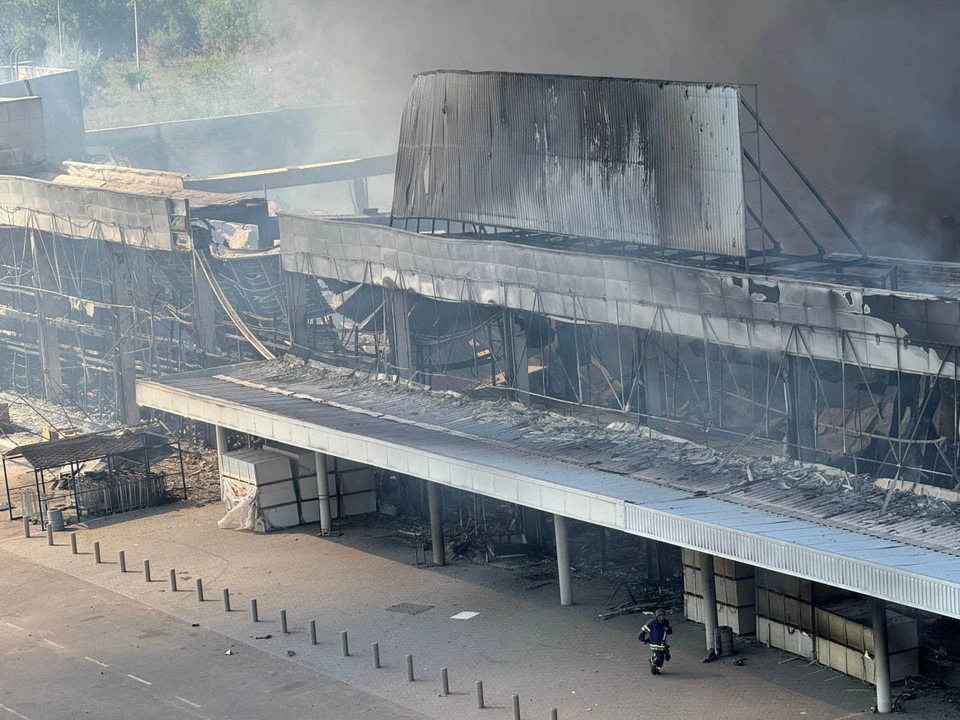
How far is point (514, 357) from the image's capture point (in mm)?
31656

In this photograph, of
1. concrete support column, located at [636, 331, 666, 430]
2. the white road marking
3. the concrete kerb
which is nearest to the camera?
the concrete kerb

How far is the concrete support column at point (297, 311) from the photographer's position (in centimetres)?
3750

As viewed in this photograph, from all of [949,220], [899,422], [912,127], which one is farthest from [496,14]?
[899,422]

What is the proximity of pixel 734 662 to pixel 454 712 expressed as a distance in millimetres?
4724

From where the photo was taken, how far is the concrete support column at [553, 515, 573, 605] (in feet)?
88.7

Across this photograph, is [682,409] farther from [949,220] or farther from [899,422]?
[949,220]

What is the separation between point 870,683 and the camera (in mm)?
23172

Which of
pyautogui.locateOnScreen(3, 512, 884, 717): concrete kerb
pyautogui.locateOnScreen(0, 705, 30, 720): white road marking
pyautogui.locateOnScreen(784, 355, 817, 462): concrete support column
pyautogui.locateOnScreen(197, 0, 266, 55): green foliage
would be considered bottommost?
pyautogui.locateOnScreen(0, 705, 30, 720): white road marking


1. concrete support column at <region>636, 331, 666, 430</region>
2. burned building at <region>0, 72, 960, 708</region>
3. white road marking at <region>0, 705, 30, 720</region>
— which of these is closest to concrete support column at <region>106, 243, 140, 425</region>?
burned building at <region>0, 72, 960, 708</region>

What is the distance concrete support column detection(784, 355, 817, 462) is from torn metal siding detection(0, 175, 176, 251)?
20.4m

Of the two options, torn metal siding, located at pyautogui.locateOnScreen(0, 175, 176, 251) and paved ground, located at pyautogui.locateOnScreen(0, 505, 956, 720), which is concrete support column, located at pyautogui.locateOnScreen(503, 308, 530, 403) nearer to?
paved ground, located at pyautogui.locateOnScreen(0, 505, 956, 720)

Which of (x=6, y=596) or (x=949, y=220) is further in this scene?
(x=949, y=220)

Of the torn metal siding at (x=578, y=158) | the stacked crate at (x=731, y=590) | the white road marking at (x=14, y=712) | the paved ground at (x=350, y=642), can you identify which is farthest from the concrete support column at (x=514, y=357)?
the white road marking at (x=14, y=712)

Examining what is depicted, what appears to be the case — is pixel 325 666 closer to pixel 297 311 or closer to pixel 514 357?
pixel 514 357
